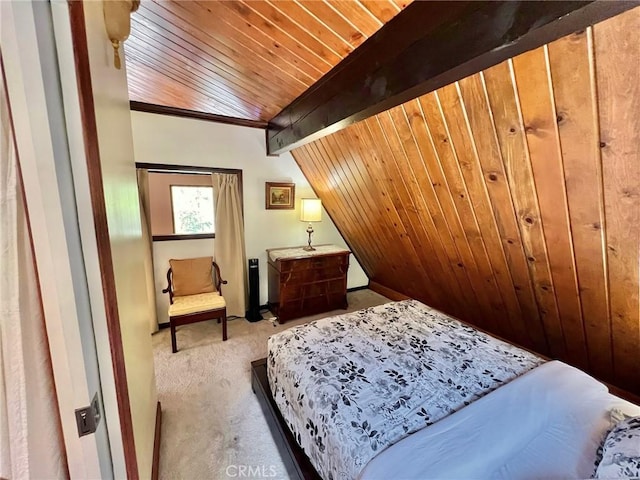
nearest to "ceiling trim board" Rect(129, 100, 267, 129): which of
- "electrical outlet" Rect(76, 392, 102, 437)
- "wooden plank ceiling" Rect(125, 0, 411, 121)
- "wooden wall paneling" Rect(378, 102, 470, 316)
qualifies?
"wooden plank ceiling" Rect(125, 0, 411, 121)

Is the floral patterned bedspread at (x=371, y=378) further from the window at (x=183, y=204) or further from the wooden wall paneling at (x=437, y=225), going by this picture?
the window at (x=183, y=204)

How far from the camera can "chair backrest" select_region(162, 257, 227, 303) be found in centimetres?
296

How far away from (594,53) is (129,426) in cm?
193

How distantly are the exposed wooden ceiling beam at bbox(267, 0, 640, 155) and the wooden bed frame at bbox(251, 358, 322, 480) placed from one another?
1.89 m

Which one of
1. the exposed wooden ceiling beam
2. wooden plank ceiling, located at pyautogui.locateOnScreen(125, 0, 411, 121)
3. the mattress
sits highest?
wooden plank ceiling, located at pyautogui.locateOnScreen(125, 0, 411, 121)

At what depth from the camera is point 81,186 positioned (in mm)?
669

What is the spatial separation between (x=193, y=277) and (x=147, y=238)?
609mm

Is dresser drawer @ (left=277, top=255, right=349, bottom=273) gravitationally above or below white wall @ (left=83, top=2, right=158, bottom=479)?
below

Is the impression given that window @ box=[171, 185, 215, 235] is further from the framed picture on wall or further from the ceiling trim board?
the ceiling trim board

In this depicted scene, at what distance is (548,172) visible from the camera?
1304 millimetres

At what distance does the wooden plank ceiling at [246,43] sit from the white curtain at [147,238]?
34.8 inches

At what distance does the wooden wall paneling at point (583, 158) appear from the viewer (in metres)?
0.97

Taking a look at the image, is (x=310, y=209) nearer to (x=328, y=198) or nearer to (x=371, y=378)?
(x=328, y=198)

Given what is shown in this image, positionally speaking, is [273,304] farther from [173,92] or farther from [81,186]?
[81,186]
